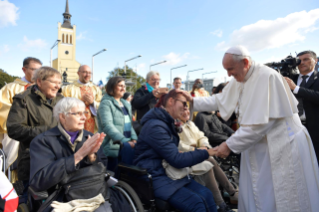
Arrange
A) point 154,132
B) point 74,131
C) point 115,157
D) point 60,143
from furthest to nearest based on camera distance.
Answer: point 115,157 < point 154,132 < point 74,131 < point 60,143

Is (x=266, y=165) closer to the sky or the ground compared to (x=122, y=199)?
closer to the sky

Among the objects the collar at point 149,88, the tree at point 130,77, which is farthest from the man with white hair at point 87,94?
the tree at point 130,77

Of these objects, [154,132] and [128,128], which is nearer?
[154,132]

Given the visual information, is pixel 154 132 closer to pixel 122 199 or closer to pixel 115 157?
pixel 122 199

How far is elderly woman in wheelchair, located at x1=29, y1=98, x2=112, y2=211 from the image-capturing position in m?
2.01

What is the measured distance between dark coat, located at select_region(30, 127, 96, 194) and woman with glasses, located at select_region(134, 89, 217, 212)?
26.6 inches

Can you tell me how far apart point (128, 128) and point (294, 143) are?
2.39 m

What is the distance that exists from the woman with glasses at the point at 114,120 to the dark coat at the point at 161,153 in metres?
0.59

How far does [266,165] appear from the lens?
2342 millimetres

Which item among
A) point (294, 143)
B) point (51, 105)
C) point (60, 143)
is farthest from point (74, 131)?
point (294, 143)

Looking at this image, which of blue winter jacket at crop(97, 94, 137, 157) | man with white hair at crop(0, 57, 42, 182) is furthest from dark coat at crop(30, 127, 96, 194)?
man with white hair at crop(0, 57, 42, 182)

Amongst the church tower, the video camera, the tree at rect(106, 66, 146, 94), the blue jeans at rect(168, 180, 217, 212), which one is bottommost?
the blue jeans at rect(168, 180, 217, 212)

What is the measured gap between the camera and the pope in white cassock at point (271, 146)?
2248 mm

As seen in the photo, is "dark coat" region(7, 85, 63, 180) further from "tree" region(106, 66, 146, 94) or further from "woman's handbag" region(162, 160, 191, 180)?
"tree" region(106, 66, 146, 94)
